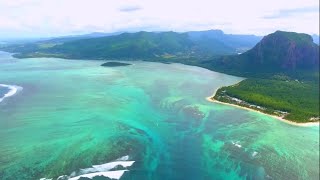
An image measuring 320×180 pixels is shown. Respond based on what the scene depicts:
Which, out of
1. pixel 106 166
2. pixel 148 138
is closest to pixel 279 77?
pixel 148 138

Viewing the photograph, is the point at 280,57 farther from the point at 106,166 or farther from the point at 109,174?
the point at 109,174

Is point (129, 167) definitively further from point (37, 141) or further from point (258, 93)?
point (258, 93)

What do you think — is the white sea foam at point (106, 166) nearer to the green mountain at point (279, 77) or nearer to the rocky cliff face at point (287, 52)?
the green mountain at point (279, 77)

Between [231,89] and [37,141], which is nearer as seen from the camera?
[37,141]

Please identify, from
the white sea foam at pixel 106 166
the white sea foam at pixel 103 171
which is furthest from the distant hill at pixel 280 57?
the white sea foam at pixel 103 171

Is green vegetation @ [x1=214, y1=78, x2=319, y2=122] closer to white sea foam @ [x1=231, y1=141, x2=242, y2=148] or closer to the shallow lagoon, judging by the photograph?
the shallow lagoon

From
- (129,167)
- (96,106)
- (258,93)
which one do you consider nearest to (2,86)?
(96,106)

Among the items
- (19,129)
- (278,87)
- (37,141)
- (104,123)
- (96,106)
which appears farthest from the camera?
(278,87)
